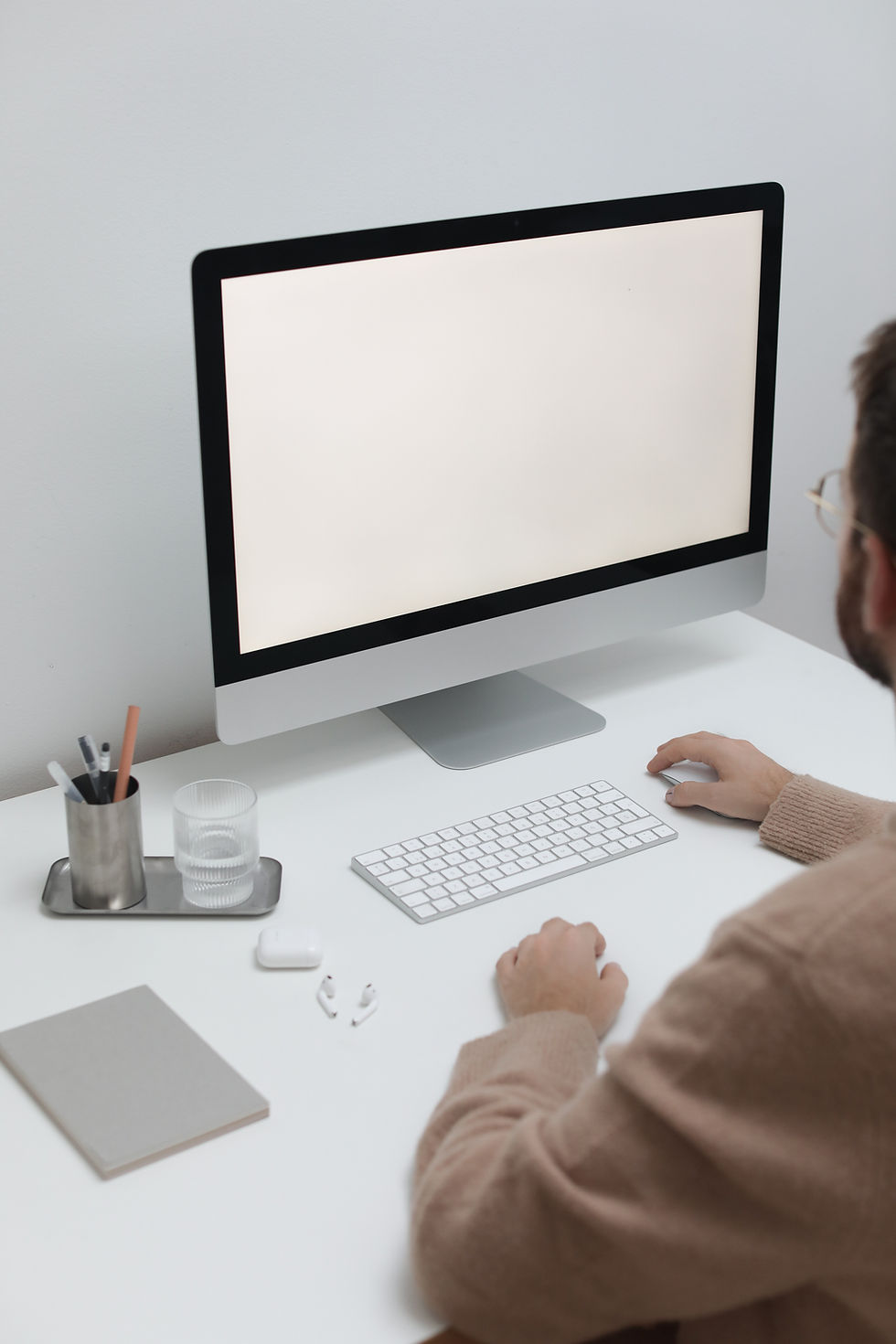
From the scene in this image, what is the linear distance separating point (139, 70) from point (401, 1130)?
3.00ft

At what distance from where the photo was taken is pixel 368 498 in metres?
1.20

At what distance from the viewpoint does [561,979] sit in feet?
3.10

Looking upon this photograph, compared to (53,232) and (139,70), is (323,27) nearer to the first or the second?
(139,70)

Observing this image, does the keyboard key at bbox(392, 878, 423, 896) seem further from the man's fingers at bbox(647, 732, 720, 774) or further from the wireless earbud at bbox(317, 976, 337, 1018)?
the man's fingers at bbox(647, 732, 720, 774)

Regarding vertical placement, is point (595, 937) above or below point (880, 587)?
below

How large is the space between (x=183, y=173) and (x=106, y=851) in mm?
619

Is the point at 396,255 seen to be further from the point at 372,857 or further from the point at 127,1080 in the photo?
the point at 127,1080

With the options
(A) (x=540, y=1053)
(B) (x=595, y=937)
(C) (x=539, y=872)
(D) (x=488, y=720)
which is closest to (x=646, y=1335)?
(A) (x=540, y=1053)

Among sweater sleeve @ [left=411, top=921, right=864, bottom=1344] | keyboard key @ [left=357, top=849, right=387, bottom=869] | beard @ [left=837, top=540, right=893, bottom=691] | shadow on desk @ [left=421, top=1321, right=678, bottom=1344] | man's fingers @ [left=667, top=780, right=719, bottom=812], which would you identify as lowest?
shadow on desk @ [left=421, top=1321, right=678, bottom=1344]

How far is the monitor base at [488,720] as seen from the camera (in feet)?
4.38

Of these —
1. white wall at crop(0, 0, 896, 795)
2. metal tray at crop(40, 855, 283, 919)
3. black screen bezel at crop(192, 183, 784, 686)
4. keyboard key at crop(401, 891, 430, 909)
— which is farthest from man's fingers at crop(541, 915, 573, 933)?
white wall at crop(0, 0, 896, 795)

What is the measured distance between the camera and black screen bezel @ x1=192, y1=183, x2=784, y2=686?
106 cm

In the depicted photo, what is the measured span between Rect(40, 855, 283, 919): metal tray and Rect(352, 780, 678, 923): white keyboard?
0.08m

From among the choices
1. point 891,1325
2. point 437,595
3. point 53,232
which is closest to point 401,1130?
point 891,1325
